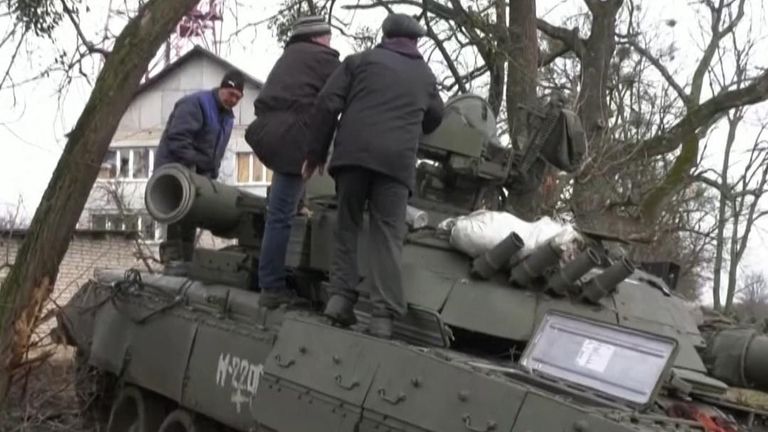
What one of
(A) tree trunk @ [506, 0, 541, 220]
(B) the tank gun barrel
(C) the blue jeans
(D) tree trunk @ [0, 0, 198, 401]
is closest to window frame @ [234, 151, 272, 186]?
(A) tree trunk @ [506, 0, 541, 220]

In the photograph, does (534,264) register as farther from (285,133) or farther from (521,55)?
(521,55)

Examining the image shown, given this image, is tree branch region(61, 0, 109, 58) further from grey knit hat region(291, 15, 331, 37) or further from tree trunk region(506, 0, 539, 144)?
tree trunk region(506, 0, 539, 144)

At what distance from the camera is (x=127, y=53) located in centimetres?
859

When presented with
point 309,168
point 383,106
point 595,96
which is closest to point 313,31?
point 309,168

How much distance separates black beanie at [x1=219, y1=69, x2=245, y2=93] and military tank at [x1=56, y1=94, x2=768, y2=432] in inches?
50.8

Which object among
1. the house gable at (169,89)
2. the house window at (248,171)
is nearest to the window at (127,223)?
the house window at (248,171)

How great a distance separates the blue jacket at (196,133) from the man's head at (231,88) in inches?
3.6

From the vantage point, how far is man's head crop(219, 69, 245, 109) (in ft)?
32.5

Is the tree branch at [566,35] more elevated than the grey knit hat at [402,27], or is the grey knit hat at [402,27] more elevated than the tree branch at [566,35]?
the tree branch at [566,35]

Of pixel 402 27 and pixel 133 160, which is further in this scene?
pixel 133 160

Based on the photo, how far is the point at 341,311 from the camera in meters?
7.09

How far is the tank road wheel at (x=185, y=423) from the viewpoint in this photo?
820 centimetres

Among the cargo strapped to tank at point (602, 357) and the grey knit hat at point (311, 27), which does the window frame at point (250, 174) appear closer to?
the grey knit hat at point (311, 27)

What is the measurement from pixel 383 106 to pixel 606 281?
1.60 metres
